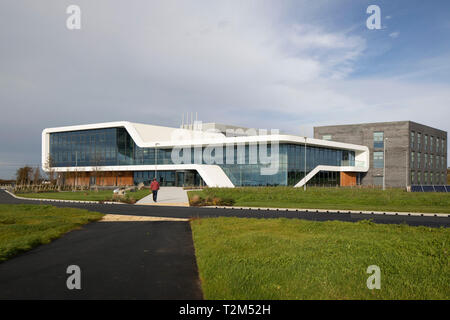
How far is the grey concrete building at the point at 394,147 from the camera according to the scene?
64.1 metres

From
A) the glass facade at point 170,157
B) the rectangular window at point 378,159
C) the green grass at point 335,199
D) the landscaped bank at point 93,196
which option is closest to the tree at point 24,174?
the glass facade at point 170,157

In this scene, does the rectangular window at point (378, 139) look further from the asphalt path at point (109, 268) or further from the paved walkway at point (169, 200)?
the asphalt path at point (109, 268)

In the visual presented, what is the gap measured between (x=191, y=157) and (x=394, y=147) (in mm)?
36128

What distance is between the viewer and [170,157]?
56.7 metres

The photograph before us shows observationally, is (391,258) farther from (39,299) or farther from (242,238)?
(39,299)

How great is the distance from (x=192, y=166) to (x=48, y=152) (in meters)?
34.9

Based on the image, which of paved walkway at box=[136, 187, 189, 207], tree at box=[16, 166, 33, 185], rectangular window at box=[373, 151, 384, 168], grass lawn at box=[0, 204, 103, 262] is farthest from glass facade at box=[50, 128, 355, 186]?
grass lawn at box=[0, 204, 103, 262]

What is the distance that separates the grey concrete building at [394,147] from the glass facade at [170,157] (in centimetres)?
500

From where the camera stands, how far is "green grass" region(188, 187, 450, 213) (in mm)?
24703

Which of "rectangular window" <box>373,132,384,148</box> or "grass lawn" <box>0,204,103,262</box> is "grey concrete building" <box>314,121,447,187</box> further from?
"grass lawn" <box>0,204,103,262</box>

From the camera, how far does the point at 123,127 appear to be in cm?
6238

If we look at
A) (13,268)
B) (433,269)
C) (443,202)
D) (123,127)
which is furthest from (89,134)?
(433,269)

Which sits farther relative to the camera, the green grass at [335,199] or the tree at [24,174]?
the tree at [24,174]

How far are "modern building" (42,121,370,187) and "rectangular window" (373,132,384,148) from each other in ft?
8.64
